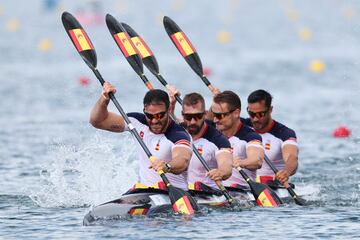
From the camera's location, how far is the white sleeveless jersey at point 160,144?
13.3 meters

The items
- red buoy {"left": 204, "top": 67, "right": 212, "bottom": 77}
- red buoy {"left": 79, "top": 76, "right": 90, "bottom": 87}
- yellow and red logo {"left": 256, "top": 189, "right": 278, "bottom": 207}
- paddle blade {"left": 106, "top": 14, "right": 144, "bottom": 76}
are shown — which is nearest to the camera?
yellow and red logo {"left": 256, "top": 189, "right": 278, "bottom": 207}

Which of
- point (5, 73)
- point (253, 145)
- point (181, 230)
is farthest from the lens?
point (5, 73)

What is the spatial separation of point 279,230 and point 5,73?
70.6 ft

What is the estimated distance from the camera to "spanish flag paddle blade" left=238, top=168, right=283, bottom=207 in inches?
565

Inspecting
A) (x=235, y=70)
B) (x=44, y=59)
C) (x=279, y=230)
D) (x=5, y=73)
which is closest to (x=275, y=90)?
(x=235, y=70)

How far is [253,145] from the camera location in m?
14.5

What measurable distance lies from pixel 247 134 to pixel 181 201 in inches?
78.6

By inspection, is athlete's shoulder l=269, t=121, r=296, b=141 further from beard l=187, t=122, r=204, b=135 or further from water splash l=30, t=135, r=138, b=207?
water splash l=30, t=135, r=138, b=207

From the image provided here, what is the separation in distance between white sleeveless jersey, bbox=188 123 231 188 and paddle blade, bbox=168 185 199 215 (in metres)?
0.99

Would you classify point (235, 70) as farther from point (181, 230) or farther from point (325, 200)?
point (181, 230)

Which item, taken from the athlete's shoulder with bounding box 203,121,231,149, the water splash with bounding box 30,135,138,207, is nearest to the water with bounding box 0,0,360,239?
the water splash with bounding box 30,135,138,207

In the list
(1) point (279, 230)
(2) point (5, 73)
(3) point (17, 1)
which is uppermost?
(3) point (17, 1)

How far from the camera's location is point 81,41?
581 inches

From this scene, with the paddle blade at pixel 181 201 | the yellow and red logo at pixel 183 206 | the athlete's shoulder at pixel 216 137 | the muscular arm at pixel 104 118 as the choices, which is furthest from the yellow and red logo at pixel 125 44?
the yellow and red logo at pixel 183 206
